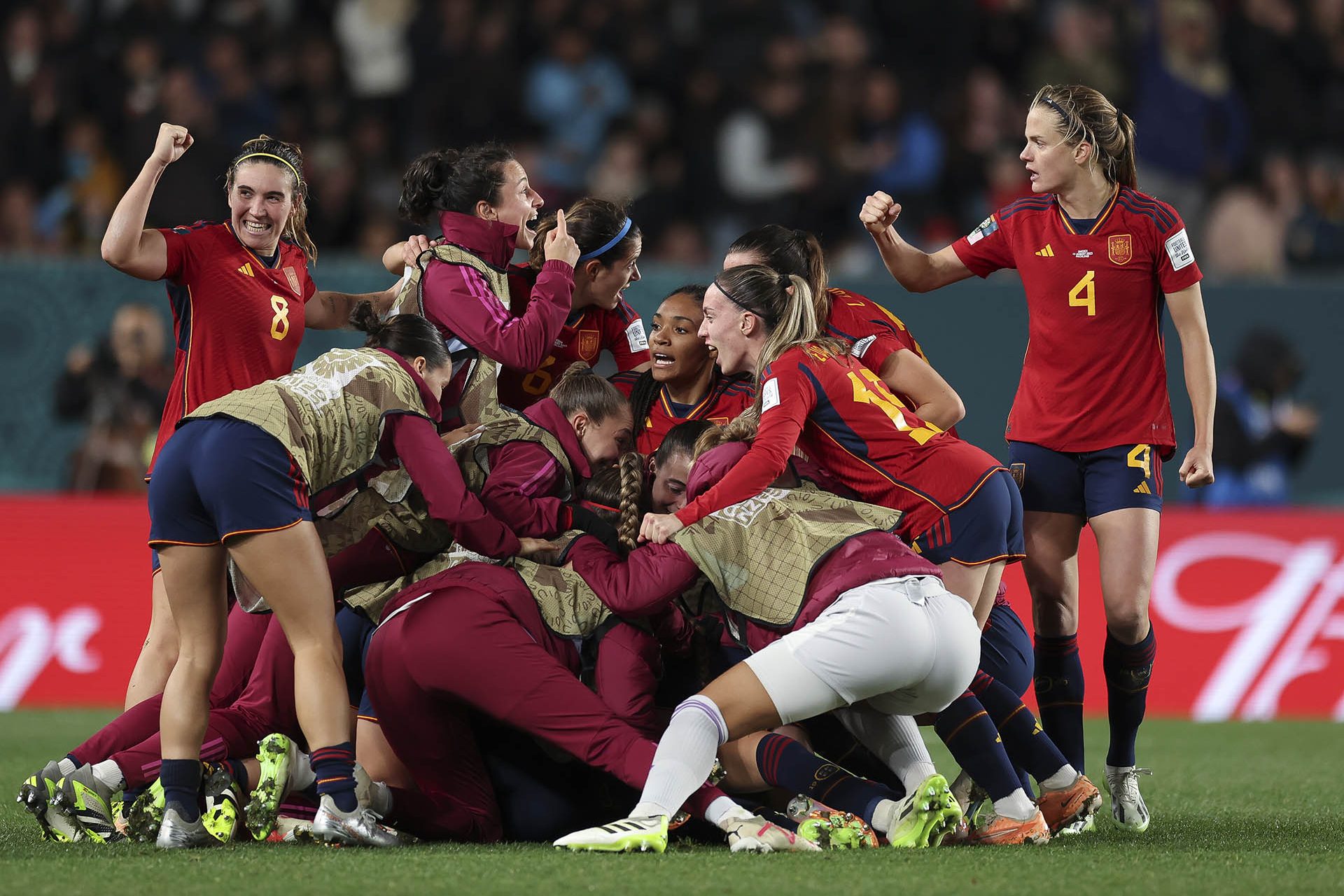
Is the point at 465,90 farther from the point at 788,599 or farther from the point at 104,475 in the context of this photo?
the point at 788,599

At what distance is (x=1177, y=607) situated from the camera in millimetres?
8102

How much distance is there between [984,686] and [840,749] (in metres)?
0.48

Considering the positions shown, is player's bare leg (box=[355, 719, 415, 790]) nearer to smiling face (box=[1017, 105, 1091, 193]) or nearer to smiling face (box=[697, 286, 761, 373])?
smiling face (box=[697, 286, 761, 373])

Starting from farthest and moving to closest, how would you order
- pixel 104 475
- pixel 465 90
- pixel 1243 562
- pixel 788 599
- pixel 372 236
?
pixel 465 90
pixel 372 236
pixel 104 475
pixel 1243 562
pixel 788 599

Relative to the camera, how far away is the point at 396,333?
4664 mm

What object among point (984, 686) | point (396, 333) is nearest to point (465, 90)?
point (396, 333)

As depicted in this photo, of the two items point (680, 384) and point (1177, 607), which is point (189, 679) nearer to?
point (680, 384)

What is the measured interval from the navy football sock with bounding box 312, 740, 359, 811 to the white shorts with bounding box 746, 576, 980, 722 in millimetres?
1077

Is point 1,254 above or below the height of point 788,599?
above

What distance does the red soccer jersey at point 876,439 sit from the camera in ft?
15.1

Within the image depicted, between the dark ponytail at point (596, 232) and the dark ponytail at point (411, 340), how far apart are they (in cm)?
94

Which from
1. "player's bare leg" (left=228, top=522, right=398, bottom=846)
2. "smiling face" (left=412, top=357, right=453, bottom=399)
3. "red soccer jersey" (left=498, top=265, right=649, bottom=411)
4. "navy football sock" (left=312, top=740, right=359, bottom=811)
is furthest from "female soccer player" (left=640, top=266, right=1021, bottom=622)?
"navy football sock" (left=312, top=740, right=359, bottom=811)

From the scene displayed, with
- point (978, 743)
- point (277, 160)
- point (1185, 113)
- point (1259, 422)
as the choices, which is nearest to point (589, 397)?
point (277, 160)

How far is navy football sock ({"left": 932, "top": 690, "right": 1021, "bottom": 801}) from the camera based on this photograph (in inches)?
172
